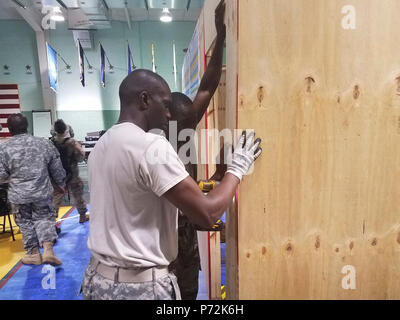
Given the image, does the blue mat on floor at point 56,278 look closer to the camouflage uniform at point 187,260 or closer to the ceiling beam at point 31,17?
the camouflage uniform at point 187,260

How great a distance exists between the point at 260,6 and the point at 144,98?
0.67 metres

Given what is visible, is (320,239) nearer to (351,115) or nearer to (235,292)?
(235,292)

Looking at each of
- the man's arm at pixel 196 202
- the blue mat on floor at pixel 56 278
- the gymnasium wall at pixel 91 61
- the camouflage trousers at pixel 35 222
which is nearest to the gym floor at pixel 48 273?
the blue mat on floor at pixel 56 278

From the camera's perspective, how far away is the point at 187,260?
2201mm

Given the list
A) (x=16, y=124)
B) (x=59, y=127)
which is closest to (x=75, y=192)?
(x=59, y=127)

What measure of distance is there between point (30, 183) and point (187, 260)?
279 centimetres

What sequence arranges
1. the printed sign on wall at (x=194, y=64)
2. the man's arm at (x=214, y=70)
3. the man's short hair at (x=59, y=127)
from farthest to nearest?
the man's short hair at (x=59, y=127) < the printed sign on wall at (x=194, y=64) < the man's arm at (x=214, y=70)

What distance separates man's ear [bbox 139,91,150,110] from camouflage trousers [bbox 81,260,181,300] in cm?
82

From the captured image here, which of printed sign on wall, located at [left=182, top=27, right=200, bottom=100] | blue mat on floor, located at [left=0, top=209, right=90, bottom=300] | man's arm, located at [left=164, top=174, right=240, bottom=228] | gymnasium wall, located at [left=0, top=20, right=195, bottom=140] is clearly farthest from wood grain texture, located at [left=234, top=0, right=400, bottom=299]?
gymnasium wall, located at [left=0, top=20, right=195, bottom=140]

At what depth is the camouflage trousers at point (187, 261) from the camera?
215 centimetres

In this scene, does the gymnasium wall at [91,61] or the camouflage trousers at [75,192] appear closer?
the camouflage trousers at [75,192]

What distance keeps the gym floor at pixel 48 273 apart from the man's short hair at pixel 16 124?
196 cm

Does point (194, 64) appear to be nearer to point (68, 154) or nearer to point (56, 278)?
point (68, 154)
